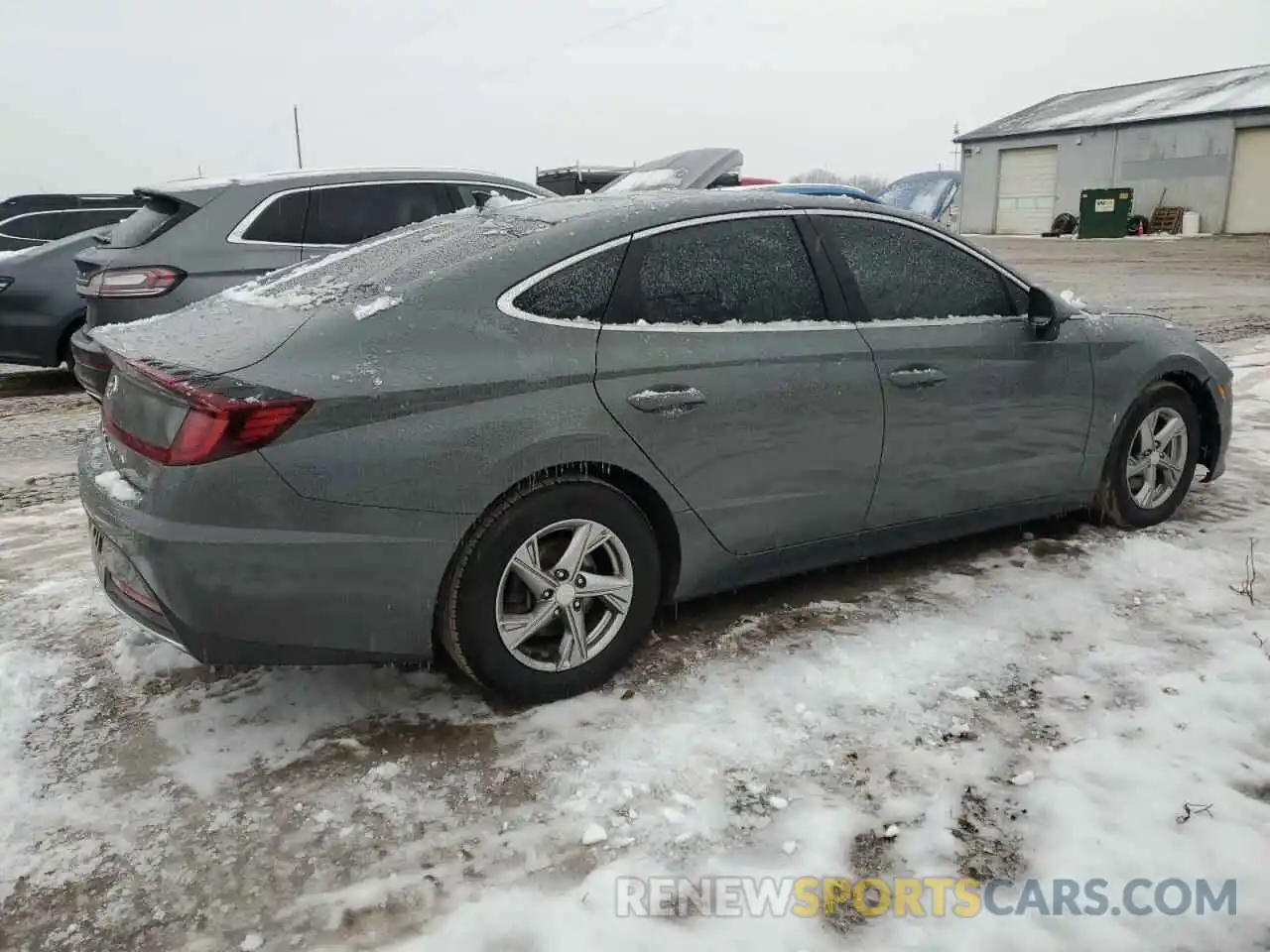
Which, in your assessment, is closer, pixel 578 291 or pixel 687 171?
pixel 578 291

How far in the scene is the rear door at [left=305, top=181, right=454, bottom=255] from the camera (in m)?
6.18

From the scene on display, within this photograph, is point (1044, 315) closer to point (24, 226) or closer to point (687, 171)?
point (687, 171)

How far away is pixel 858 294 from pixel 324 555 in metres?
2.03

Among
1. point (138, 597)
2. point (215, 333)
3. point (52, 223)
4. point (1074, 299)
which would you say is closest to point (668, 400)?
point (215, 333)

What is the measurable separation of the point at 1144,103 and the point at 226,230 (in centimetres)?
3958

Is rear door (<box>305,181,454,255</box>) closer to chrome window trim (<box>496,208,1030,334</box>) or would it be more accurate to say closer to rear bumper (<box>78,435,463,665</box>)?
chrome window trim (<box>496,208,1030,334</box>)

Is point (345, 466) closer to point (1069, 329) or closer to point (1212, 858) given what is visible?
point (1212, 858)

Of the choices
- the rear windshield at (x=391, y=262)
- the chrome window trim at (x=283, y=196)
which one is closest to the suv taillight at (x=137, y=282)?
the chrome window trim at (x=283, y=196)

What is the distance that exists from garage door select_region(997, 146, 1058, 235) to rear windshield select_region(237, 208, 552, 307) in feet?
127

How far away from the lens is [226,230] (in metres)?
5.88

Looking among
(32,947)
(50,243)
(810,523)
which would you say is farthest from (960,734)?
(50,243)

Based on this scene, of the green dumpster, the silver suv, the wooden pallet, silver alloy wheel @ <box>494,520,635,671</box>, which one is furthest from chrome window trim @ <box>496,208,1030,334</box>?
the wooden pallet

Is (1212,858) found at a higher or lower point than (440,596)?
lower

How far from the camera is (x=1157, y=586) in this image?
3.76 m
